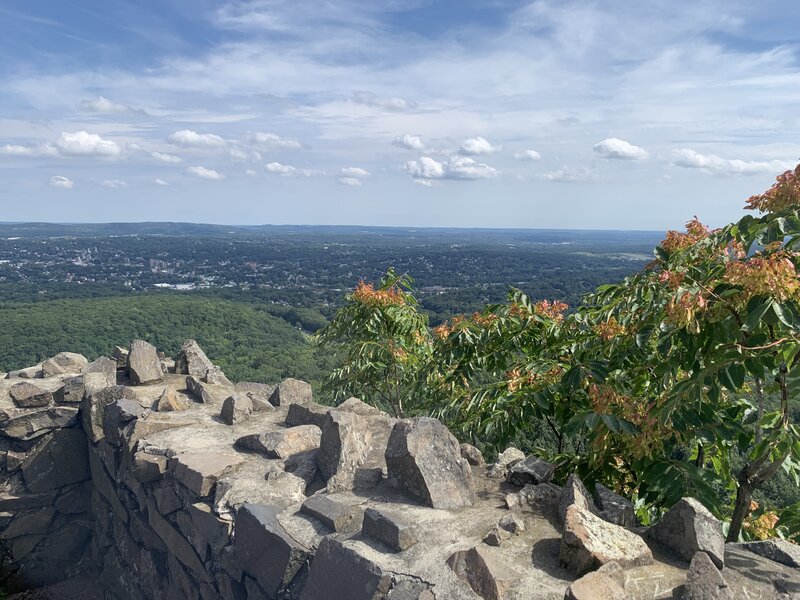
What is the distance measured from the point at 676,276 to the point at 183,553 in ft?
21.5

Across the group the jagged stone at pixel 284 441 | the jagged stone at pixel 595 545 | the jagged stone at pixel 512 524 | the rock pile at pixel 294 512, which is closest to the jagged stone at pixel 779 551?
the rock pile at pixel 294 512

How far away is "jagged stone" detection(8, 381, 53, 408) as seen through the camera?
10758 millimetres

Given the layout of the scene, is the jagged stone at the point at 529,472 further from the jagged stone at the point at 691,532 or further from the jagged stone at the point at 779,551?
the jagged stone at the point at 779,551

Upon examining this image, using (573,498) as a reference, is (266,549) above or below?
below

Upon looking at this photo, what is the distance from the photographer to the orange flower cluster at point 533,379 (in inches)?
237

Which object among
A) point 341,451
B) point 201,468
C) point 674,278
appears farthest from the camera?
point 201,468

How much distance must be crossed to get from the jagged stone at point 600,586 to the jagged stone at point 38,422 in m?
10.00

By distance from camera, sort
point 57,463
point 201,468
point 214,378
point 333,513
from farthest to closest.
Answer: point 214,378 < point 57,463 < point 201,468 < point 333,513

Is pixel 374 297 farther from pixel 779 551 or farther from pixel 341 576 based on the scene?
pixel 779 551

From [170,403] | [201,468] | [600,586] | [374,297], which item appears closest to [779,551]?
[600,586]

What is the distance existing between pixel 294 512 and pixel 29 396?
24.5ft

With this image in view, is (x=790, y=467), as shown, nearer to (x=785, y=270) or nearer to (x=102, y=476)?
(x=785, y=270)

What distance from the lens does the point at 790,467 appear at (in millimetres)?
4754

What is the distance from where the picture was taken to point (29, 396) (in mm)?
10750
